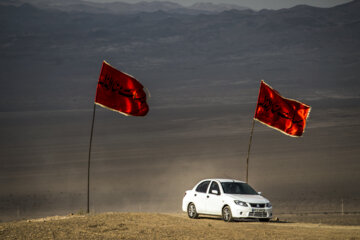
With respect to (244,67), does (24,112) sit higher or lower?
lower

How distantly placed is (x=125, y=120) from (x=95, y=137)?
39.9 feet

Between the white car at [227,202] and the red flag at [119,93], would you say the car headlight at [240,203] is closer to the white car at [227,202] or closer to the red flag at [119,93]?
the white car at [227,202]

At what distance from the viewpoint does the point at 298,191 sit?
40.7m

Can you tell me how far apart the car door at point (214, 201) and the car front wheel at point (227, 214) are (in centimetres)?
18

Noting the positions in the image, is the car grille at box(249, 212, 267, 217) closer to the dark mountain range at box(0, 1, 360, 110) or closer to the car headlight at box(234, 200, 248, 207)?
the car headlight at box(234, 200, 248, 207)

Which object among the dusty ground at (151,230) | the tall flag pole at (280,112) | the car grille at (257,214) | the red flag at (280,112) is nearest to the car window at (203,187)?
the car grille at (257,214)

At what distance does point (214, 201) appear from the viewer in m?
22.6

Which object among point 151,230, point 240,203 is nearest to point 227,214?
point 240,203

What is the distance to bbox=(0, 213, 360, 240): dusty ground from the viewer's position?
17719mm

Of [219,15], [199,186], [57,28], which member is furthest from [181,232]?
[219,15]

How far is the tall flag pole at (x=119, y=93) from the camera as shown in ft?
83.6

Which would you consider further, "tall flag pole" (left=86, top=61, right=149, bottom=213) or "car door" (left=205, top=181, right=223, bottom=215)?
"tall flag pole" (left=86, top=61, right=149, bottom=213)

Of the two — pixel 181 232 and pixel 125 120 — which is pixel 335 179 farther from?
pixel 125 120

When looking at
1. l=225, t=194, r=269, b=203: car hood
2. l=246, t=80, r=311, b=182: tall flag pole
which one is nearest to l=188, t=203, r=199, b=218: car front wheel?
l=225, t=194, r=269, b=203: car hood
